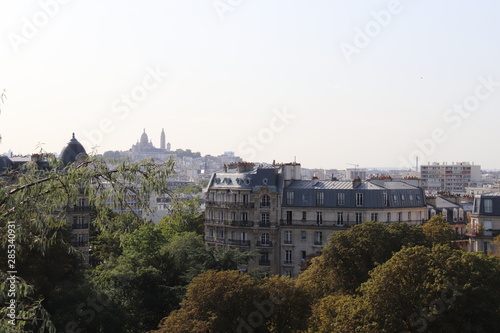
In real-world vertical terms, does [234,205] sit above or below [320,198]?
below

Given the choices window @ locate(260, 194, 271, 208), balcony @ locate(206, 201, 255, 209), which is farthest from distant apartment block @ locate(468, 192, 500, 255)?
balcony @ locate(206, 201, 255, 209)

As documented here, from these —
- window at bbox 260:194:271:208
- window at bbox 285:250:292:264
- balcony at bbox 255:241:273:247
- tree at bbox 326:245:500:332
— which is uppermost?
window at bbox 260:194:271:208

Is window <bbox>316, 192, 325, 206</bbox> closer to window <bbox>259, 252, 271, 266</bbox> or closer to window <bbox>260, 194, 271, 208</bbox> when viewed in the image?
window <bbox>260, 194, 271, 208</bbox>

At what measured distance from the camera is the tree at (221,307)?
30.8m

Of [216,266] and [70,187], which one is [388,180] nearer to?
[216,266]

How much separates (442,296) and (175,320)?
1279 centimetres

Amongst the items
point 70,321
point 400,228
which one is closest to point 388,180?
point 400,228

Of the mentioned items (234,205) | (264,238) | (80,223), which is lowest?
(264,238)

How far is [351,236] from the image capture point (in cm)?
4119

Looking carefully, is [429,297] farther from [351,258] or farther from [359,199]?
[359,199]

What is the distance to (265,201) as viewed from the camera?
62.5 m

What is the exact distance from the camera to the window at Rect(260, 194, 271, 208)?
62406 mm

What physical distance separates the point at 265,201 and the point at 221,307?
3121cm

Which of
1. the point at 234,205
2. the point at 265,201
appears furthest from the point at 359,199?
the point at 234,205
